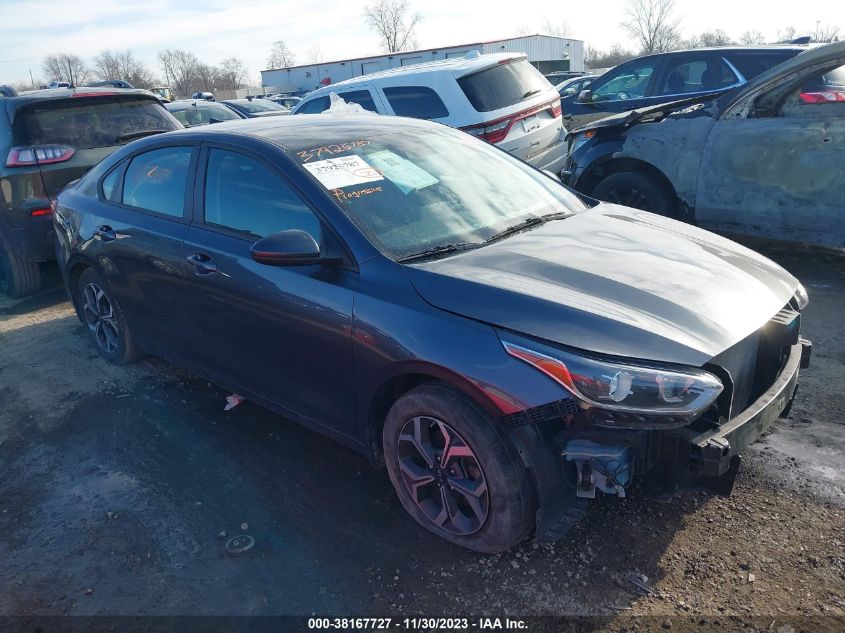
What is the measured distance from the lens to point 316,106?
30.8 feet

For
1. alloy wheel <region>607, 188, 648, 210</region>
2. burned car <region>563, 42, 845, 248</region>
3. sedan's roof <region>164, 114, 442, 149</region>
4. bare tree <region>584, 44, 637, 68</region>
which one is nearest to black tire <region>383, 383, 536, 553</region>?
sedan's roof <region>164, 114, 442, 149</region>

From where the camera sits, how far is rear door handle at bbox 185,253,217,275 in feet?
11.1

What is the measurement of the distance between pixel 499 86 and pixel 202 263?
543 centimetres

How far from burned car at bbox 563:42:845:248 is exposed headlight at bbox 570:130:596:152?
77 millimetres

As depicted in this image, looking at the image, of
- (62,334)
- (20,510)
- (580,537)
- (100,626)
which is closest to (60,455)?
(20,510)

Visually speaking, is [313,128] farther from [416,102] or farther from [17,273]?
[416,102]

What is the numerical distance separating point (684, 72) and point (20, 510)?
875cm

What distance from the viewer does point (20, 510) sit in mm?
3217

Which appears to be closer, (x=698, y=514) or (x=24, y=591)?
(x=24, y=591)

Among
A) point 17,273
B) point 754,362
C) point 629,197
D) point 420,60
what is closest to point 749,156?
point 629,197

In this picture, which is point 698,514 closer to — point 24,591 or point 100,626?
point 100,626

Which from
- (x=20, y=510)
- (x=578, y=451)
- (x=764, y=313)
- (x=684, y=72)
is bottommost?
(x=20, y=510)

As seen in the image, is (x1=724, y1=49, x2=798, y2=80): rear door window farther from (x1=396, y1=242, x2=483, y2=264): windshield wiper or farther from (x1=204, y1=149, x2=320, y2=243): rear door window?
(x1=204, y1=149, x2=320, y2=243): rear door window

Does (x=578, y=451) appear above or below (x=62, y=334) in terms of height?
above
